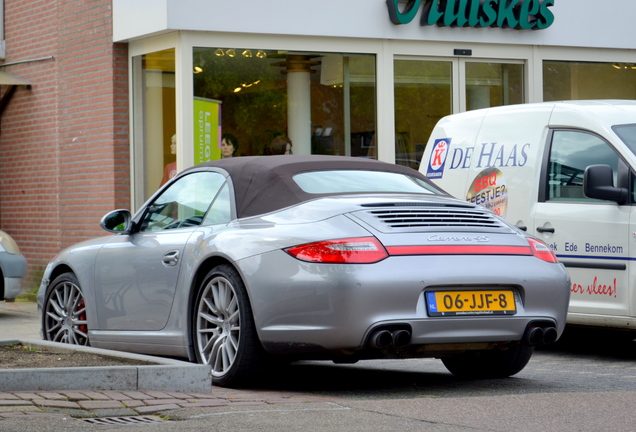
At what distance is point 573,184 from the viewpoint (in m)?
9.02

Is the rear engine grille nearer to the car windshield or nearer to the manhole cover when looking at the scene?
the car windshield

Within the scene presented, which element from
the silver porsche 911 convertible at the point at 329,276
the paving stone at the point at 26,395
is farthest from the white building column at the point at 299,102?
the paving stone at the point at 26,395

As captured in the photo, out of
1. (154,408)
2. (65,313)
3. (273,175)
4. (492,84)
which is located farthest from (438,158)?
(492,84)

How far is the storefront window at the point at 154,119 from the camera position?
47.4 feet

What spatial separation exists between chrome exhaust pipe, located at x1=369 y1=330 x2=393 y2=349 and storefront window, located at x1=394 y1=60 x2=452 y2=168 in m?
9.40

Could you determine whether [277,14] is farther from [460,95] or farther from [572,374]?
[572,374]

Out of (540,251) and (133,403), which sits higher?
(540,251)

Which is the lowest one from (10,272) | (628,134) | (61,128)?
(10,272)

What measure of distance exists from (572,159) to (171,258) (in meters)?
3.43

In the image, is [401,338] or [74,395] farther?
[401,338]

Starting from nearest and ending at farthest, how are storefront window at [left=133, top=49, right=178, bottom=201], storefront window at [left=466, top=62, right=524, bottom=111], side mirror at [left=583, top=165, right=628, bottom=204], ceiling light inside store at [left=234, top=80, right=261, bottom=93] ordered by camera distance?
side mirror at [left=583, top=165, right=628, bottom=204] → storefront window at [left=133, top=49, right=178, bottom=201] → ceiling light inside store at [left=234, top=80, right=261, bottom=93] → storefront window at [left=466, top=62, right=524, bottom=111]

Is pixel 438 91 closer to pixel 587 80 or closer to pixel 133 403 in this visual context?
pixel 587 80

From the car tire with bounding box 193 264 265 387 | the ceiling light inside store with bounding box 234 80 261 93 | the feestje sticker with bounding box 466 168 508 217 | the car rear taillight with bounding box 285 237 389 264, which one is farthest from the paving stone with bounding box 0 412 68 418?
the ceiling light inside store with bounding box 234 80 261 93

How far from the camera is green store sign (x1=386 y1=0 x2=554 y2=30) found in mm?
15266
